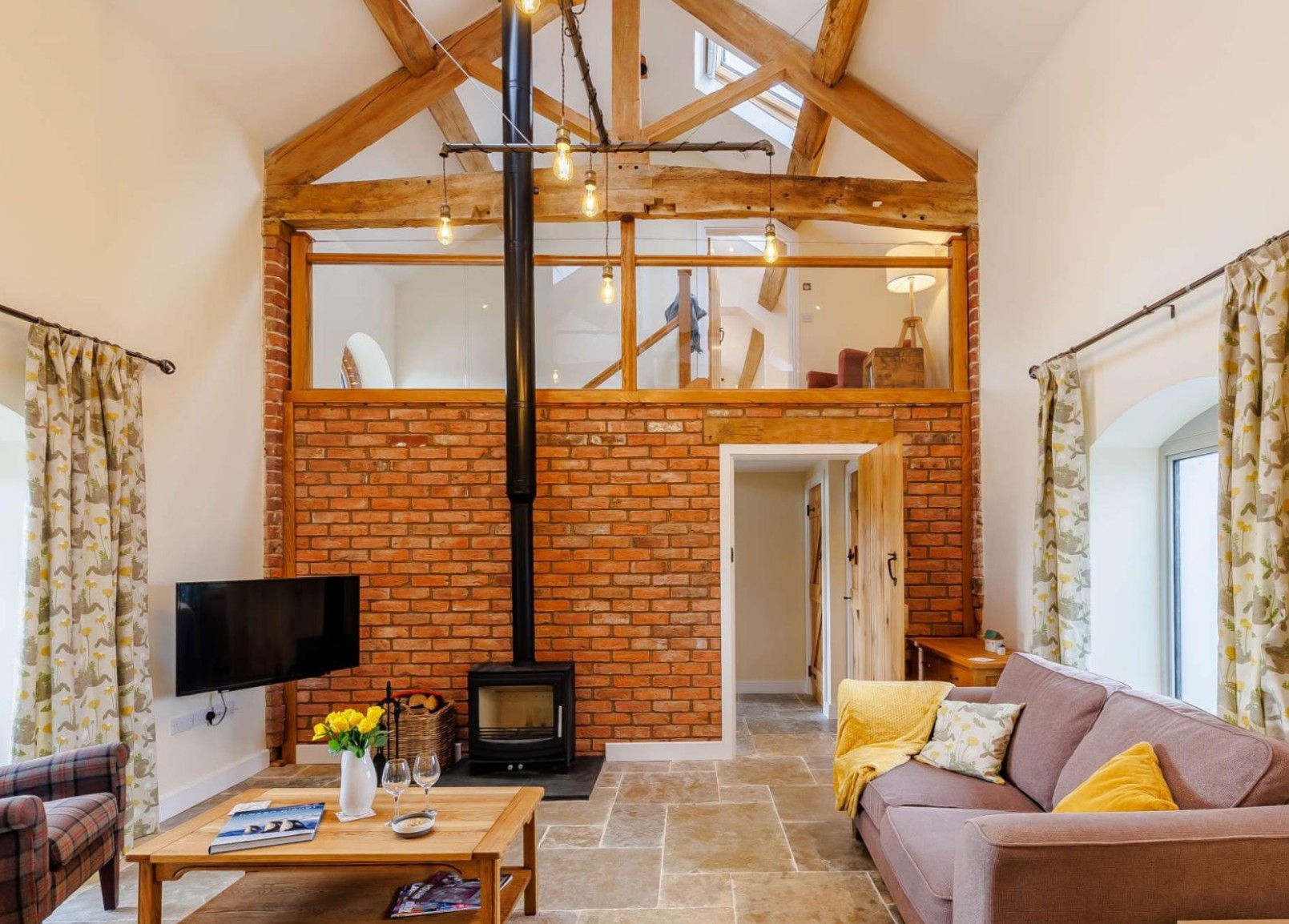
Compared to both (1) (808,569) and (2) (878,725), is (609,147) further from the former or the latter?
(1) (808,569)

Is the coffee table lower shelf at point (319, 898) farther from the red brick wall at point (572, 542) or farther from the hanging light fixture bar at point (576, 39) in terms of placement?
the hanging light fixture bar at point (576, 39)

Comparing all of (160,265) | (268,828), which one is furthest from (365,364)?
(268,828)

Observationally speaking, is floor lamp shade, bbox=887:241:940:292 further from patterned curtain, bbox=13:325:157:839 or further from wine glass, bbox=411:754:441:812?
patterned curtain, bbox=13:325:157:839

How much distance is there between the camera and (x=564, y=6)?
110 inches

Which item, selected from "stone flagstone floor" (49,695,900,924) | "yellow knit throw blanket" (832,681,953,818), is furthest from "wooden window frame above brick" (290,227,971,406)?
"stone flagstone floor" (49,695,900,924)

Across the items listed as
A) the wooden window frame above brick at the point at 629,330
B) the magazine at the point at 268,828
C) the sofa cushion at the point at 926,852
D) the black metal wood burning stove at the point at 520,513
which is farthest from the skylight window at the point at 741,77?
the magazine at the point at 268,828

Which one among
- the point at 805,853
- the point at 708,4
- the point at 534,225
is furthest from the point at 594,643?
the point at 708,4

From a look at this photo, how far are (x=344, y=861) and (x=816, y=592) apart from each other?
505cm

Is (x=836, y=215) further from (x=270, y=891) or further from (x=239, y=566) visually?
(x=270, y=891)

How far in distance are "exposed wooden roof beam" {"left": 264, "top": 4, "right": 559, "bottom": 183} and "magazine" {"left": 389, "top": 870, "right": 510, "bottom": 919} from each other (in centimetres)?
425

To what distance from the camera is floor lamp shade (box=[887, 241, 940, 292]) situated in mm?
5004

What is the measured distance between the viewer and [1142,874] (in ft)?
6.01

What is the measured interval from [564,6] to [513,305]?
201cm

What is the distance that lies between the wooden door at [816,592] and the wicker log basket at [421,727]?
10.1 feet
